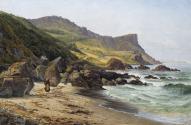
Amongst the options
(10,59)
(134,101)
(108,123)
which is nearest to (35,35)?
(10,59)

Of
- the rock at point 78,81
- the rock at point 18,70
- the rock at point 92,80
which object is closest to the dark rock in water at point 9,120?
the rock at point 18,70

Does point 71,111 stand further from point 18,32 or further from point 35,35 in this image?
point 35,35

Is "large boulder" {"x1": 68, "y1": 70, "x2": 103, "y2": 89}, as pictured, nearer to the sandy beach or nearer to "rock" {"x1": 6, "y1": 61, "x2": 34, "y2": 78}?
"rock" {"x1": 6, "y1": 61, "x2": 34, "y2": 78}

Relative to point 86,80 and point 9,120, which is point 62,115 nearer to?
point 9,120

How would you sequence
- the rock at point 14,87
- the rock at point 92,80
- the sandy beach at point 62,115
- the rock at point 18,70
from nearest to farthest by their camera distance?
1. the sandy beach at point 62,115
2. the rock at point 14,87
3. the rock at point 18,70
4. the rock at point 92,80

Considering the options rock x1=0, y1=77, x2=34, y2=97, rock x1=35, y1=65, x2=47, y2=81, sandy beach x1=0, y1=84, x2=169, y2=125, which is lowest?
sandy beach x1=0, y1=84, x2=169, y2=125

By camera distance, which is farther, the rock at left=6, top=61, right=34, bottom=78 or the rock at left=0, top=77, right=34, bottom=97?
the rock at left=6, top=61, right=34, bottom=78

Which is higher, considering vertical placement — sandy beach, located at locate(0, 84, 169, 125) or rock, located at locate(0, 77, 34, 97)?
rock, located at locate(0, 77, 34, 97)

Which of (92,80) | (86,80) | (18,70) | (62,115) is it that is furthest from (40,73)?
(62,115)

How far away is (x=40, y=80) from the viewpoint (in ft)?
212

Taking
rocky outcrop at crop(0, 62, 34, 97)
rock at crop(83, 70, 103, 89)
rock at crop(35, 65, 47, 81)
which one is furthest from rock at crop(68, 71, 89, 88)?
rocky outcrop at crop(0, 62, 34, 97)

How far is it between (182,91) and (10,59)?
104 ft

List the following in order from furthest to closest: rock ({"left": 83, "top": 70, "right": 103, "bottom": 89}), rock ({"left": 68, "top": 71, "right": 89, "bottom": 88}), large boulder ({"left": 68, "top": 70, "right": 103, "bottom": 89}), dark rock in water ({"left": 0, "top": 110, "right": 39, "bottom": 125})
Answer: rock ({"left": 83, "top": 70, "right": 103, "bottom": 89}) → large boulder ({"left": 68, "top": 70, "right": 103, "bottom": 89}) → rock ({"left": 68, "top": 71, "right": 89, "bottom": 88}) → dark rock in water ({"left": 0, "top": 110, "right": 39, "bottom": 125})

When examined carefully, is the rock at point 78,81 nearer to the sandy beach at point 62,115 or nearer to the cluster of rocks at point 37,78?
the cluster of rocks at point 37,78
